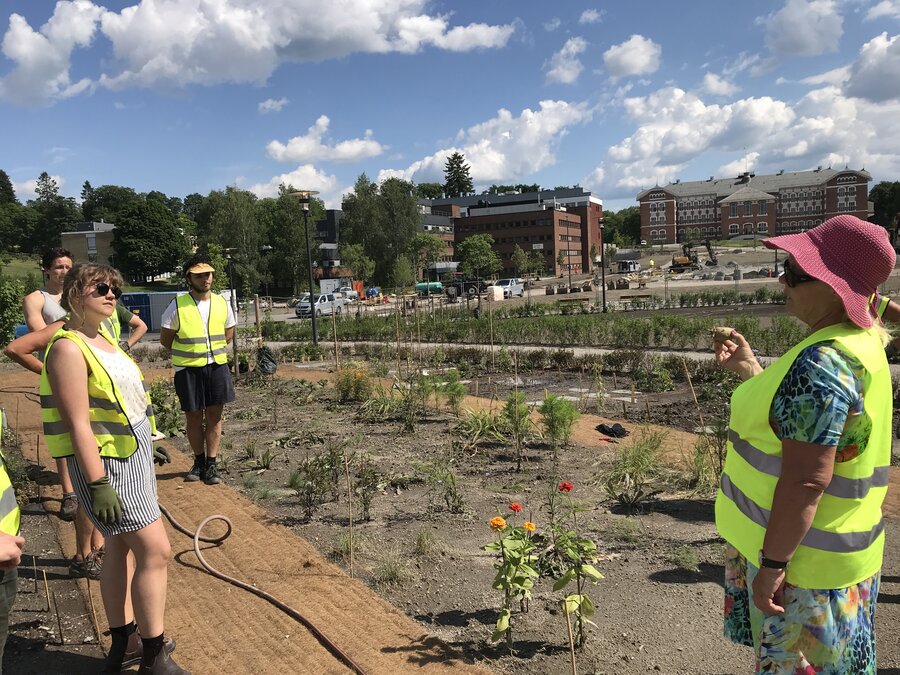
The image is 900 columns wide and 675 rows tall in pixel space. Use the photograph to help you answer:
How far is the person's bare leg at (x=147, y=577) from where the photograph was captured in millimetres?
2574

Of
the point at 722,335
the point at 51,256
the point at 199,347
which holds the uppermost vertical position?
the point at 51,256

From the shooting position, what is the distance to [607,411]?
9.25m

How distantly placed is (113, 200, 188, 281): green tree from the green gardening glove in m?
67.6

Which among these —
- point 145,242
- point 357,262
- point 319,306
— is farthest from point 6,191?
point 319,306

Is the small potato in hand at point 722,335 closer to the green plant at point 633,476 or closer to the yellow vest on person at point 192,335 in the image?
the green plant at point 633,476

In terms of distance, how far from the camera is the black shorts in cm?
504

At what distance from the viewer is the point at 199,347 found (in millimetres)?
5059

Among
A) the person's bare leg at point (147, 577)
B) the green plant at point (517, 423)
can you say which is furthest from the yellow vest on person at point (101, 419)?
the green plant at point (517, 423)

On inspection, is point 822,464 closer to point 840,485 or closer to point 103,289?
point 840,485

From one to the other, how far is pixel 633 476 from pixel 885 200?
10785 centimetres

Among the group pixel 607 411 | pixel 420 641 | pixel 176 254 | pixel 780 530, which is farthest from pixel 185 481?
pixel 176 254

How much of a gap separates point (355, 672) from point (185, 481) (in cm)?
319

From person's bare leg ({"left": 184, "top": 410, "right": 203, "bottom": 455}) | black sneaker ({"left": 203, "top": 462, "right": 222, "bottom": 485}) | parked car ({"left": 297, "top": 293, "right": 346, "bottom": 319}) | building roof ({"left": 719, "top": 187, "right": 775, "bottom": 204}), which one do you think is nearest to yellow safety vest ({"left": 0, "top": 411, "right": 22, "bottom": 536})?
person's bare leg ({"left": 184, "top": 410, "right": 203, "bottom": 455})

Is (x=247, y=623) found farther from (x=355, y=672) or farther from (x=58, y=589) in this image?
(x=58, y=589)
